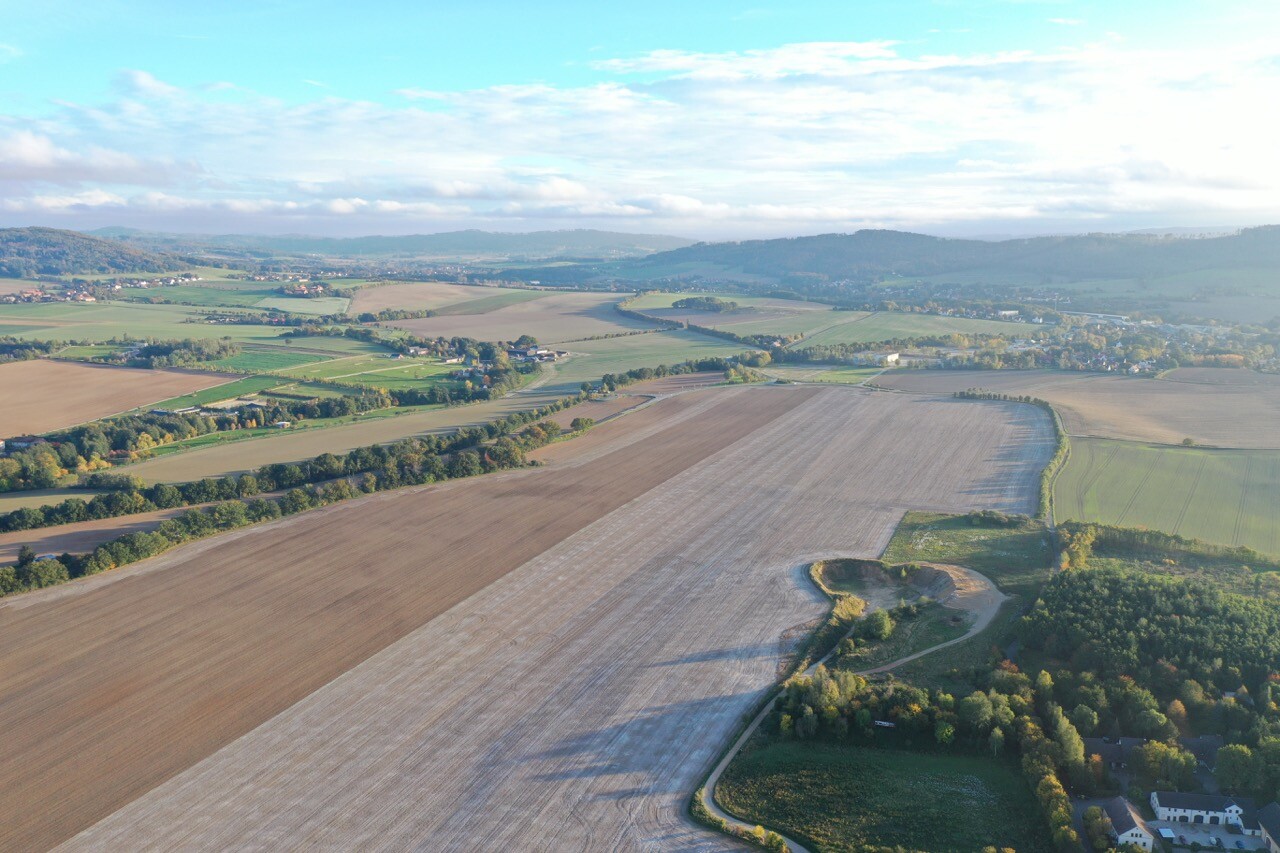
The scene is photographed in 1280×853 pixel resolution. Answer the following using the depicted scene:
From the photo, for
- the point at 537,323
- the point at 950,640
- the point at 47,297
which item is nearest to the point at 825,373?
the point at 537,323

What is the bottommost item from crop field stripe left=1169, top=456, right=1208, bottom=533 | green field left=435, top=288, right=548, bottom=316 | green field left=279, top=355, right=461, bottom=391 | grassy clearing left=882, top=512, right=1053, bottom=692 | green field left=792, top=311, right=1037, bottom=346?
grassy clearing left=882, top=512, right=1053, bottom=692

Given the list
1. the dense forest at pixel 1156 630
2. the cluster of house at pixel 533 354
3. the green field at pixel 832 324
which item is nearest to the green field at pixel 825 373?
the green field at pixel 832 324

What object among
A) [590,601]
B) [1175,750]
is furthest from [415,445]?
[1175,750]

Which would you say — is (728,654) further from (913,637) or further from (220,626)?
(220,626)

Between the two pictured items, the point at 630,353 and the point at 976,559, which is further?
the point at 630,353

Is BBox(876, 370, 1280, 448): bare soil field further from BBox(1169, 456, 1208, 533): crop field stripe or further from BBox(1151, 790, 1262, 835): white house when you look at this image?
BBox(1151, 790, 1262, 835): white house

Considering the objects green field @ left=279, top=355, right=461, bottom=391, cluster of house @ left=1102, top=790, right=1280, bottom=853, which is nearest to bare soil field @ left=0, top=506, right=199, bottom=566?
green field @ left=279, top=355, right=461, bottom=391

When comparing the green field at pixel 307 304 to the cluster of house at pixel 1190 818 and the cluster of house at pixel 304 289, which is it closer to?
the cluster of house at pixel 304 289
